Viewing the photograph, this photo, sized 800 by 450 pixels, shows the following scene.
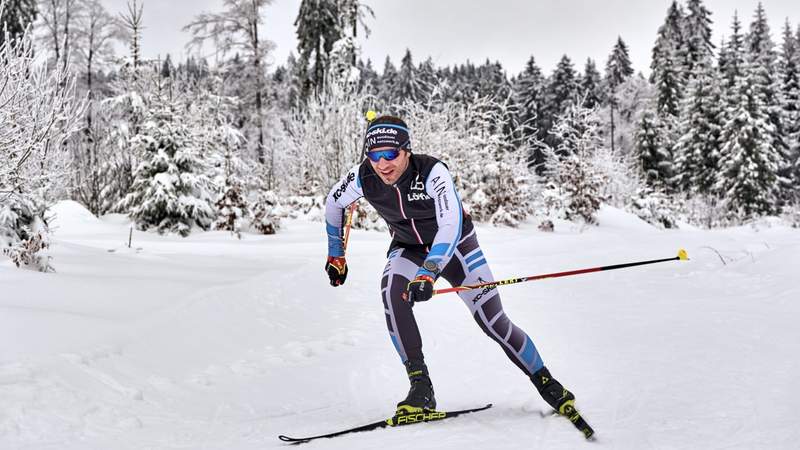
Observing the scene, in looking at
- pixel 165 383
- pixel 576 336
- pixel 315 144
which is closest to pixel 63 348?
pixel 165 383

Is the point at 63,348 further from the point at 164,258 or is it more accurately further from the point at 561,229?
the point at 561,229

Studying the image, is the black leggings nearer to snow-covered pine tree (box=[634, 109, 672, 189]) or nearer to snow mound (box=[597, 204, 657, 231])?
snow mound (box=[597, 204, 657, 231])

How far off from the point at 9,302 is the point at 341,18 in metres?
21.6

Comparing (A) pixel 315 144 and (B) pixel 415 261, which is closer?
(B) pixel 415 261

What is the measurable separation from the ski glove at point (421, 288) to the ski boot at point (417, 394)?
0.58m

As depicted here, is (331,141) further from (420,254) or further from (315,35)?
(420,254)

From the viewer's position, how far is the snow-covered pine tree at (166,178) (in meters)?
14.9

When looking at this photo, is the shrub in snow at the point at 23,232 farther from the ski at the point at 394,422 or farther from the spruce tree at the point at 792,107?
the spruce tree at the point at 792,107

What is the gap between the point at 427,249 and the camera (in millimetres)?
4105

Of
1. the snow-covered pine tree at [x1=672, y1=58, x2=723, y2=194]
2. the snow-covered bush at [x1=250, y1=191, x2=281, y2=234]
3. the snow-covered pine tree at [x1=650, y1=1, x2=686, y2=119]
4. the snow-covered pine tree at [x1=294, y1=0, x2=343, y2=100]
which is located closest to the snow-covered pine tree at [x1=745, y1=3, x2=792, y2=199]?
the snow-covered pine tree at [x1=672, y1=58, x2=723, y2=194]

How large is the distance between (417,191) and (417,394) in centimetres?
130

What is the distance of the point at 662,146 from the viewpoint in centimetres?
4141

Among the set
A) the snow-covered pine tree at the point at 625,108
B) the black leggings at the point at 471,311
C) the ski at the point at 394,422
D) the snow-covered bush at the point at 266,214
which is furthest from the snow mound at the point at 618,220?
the snow-covered pine tree at the point at 625,108

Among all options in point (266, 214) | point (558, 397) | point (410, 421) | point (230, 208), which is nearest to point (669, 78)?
point (266, 214)
